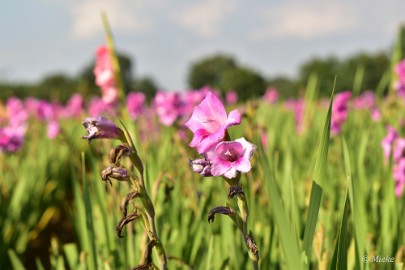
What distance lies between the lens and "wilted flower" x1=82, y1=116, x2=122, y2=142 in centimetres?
87

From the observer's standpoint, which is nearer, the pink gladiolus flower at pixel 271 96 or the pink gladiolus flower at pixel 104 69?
the pink gladiolus flower at pixel 104 69

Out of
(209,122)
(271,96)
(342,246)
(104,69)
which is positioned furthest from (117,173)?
(271,96)

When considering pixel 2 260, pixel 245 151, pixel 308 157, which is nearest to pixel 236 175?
pixel 245 151

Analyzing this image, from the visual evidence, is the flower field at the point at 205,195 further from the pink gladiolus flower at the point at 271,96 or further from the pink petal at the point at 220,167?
the pink gladiolus flower at the point at 271,96

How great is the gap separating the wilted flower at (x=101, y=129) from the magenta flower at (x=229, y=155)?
7.2 inches

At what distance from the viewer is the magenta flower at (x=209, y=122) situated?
783 mm

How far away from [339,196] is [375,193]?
186 mm

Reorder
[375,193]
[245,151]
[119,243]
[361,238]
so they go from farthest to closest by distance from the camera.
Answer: [375,193], [119,243], [361,238], [245,151]

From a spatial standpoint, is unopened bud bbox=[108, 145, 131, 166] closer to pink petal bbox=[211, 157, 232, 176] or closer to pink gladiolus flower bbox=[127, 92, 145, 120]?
pink petal bbox=[211, 157, 232, 176]

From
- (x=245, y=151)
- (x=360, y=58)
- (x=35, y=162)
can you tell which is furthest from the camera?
(x=360, y=58)

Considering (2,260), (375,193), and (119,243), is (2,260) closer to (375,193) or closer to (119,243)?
(119,243)

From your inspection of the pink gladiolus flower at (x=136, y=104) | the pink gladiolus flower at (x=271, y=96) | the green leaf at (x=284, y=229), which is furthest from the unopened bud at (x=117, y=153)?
the pink gladiolus flower at (x=271, y=96)

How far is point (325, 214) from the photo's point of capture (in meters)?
1.79

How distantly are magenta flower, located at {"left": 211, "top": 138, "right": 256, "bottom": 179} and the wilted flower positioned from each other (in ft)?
0.60
